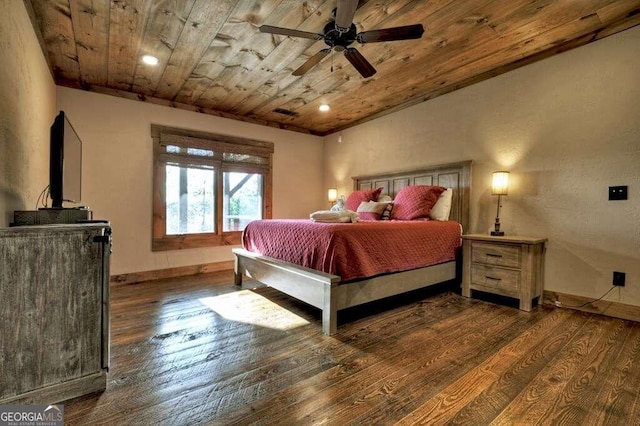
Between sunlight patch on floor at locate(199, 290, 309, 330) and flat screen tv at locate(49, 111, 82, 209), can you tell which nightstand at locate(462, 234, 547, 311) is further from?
flat screen tv at locate(49, 111, 82, 209)

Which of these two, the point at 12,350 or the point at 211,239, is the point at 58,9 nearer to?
the point at 12,350

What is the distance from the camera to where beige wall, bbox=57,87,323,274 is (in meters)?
3.47

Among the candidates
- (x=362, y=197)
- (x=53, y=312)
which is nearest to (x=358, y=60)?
(x=362, y=197)

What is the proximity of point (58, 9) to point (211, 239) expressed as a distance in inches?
117

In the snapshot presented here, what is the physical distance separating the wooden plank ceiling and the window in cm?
66

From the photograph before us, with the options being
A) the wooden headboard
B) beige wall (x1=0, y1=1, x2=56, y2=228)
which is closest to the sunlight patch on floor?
beige wall (x1=0, y1=1, x2=56, y2=228)

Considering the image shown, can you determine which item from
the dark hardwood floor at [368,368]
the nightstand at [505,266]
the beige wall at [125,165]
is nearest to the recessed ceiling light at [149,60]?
the beige wall at [125,165]

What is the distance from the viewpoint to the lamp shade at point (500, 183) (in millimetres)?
3000

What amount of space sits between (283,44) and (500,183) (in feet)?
8.57

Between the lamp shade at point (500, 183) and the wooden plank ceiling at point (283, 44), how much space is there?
1.20 metres

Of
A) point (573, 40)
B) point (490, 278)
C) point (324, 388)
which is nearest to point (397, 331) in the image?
point (324, 388)

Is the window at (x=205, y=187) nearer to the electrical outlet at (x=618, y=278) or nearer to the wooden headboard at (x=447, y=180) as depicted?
the wooden headboard at (x=447, y=180)

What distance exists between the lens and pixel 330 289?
2.11 m

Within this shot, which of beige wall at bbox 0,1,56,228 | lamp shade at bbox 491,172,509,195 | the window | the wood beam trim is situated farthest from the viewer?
the window
